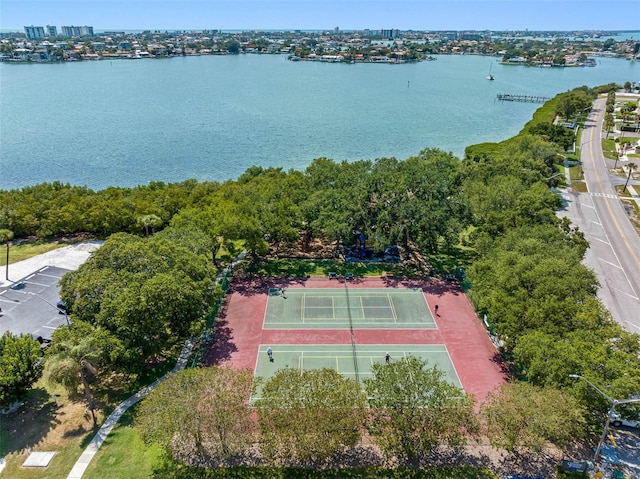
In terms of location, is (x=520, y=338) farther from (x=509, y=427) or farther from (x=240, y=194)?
(x=240, y=194)

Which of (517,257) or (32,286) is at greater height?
(517,257)

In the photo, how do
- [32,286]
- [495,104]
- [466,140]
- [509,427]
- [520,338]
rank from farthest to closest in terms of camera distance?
1. [495,104]
2. [466,140]
3. [32,286]
4. [520,338]
5. [509,427]

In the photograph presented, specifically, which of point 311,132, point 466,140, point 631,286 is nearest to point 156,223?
point 631,286

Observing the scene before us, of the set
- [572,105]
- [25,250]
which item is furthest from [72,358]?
[572,105]

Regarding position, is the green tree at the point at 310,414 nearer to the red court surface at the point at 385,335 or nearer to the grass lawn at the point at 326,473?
the grass lawn at the point at 326,473

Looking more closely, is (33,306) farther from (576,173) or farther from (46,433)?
(576,173)

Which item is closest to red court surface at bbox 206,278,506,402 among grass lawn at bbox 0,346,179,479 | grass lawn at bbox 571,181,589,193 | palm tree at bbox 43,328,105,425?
grass lawn at bbox 0,346,179,479

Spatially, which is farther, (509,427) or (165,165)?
(165,165)

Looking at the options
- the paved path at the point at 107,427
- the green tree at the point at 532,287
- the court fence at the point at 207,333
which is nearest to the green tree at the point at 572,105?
the green tree at the point at 532,287
